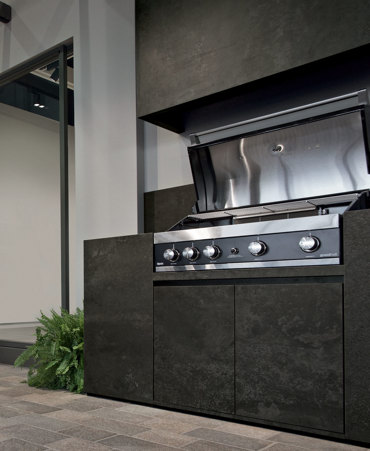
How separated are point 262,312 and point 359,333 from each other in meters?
0.40

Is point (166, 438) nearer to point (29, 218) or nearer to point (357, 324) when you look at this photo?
point (357, 324)

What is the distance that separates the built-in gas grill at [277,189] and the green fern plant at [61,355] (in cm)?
88

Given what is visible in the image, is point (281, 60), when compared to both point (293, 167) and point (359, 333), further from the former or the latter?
point (359, 333)

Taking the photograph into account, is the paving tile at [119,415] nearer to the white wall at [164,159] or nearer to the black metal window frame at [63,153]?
the white wall at [164,159]

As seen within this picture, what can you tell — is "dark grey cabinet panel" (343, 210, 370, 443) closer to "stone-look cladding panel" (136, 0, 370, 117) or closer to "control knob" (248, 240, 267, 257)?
"control knob" (248, 240, 267, 257)

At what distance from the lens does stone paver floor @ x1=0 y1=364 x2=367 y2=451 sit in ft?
6.17

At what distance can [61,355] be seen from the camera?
3.01m

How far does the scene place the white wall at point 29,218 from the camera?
4277 mm

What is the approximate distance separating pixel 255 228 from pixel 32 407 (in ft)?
4.82

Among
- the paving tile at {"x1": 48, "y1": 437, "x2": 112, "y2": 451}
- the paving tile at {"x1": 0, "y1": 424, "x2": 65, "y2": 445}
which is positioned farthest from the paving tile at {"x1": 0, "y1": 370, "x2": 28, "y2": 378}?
the paving tile at {"x1": 48, "y1": 437, "x2": 112, "y2": 451}

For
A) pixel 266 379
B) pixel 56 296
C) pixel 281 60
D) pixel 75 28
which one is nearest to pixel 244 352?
pixel 266 379

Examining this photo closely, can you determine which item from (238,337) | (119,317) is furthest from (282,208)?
(119,317)

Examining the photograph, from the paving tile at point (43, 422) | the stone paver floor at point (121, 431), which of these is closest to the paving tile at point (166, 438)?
the stone paver floor at point (121, 431)

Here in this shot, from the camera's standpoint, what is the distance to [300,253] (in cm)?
201
